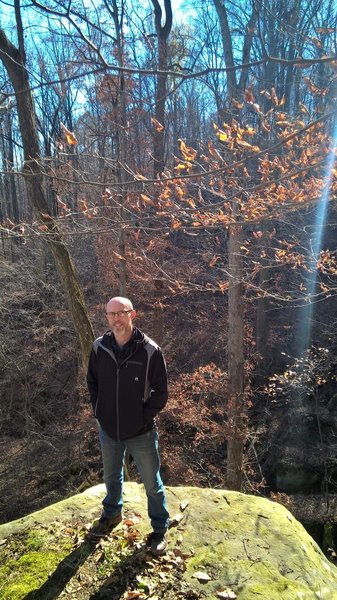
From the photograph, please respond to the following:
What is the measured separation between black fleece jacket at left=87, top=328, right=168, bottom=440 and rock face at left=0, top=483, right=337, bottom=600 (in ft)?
2.80

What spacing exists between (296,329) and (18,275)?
31.5 feet

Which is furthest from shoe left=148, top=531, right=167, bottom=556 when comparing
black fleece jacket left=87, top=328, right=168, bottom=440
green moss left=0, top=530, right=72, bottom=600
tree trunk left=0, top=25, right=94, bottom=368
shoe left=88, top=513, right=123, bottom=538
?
tree trunk left=0, top=25, right=94, bottom=368

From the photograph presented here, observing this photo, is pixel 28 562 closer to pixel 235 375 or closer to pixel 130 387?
pixel 130 387

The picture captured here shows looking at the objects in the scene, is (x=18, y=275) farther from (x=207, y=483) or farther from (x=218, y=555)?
(x=218, y=555)

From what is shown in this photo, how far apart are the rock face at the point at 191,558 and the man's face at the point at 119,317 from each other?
155cm

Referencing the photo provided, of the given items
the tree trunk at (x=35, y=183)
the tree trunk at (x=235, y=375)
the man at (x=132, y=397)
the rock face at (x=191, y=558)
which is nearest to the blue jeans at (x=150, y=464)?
the man at (x=132, y=397)

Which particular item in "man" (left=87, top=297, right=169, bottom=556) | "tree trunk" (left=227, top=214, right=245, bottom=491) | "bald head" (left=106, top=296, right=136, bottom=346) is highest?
"bald head" (left=106, top=296, right=136, bottom=346)

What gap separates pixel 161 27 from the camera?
1063cm

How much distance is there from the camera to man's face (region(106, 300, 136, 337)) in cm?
299

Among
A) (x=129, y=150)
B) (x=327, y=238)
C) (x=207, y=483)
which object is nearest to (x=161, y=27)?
(x=129, y=150)

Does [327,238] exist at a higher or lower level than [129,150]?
lower

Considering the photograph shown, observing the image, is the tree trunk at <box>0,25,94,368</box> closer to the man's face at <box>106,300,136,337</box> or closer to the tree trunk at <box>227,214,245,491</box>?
the man's face at <box>106,300,136,337</box>

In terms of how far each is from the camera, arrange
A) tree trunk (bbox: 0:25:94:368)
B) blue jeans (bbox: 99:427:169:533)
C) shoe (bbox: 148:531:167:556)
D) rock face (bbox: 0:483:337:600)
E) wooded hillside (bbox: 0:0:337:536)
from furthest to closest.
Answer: wooded hillside (bbox: 0:0:337:536)
tree trunk (bbox: 0:25:94:368)
blue jeans (bbox: 99:427:169:533)
shoe (bbox: 148:531:167:556)
rock face (bbox: 0:483:337:600)

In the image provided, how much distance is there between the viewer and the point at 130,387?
119 inches
